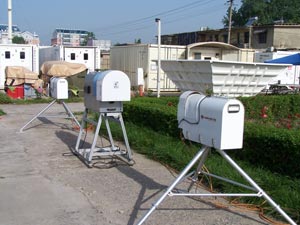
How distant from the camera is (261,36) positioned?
2023 inches

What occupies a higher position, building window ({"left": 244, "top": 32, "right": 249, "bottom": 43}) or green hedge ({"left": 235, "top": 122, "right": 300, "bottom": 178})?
Answer: building window ({"left": 244, "top": 32, "right": 249, "bottom": 43})

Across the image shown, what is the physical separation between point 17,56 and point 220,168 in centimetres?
1946

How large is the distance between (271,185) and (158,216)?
173 centimetres

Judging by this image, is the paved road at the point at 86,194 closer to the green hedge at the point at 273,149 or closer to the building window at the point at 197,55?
the green hedge at the point at 273,149

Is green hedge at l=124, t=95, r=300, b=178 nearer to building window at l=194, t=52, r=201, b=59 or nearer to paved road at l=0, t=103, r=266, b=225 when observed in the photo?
paved road at l=0, t=103, r=266, b=225

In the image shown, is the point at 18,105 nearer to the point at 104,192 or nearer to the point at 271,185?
the point at 104,192

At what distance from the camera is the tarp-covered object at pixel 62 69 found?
2195cm

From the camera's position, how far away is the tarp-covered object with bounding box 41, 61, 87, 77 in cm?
2195

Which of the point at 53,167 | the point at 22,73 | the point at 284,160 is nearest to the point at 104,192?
the point at 53,167

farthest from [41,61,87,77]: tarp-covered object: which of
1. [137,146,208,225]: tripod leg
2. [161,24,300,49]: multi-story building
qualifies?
[161,24,300,49]: multi-story building

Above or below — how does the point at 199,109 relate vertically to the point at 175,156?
above

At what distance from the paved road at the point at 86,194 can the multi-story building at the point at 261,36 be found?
42101 mm

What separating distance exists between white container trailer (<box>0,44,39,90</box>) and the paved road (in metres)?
15.4

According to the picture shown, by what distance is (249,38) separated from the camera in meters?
51.0
